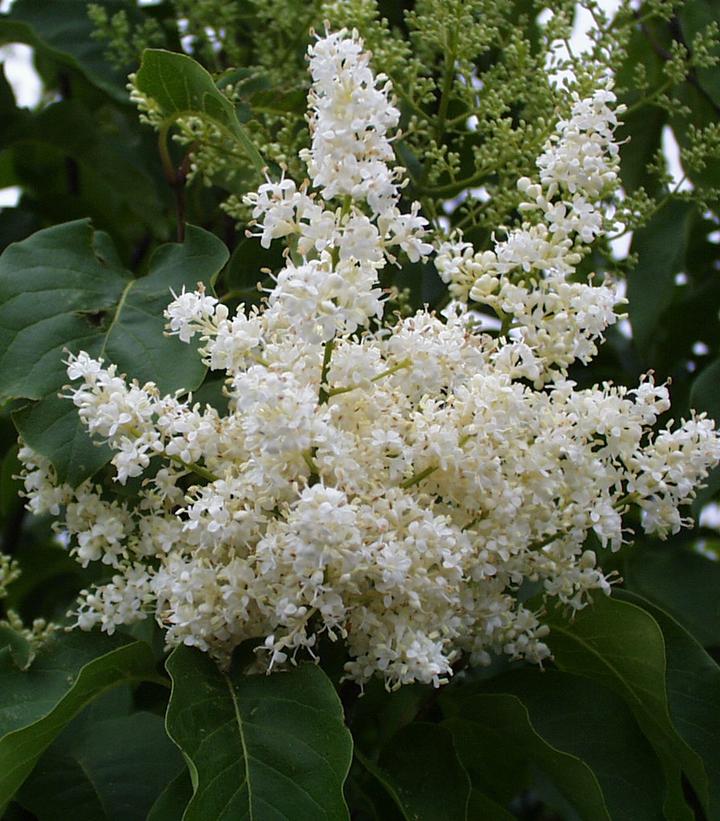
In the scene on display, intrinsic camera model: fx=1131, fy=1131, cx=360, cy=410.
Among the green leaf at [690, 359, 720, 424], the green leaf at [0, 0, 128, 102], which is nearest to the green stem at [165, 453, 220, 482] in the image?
the green leaf at [690, 359, 720, 424]

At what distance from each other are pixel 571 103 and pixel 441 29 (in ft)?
0.94

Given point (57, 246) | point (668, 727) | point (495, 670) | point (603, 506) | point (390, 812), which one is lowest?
point (495, 670)

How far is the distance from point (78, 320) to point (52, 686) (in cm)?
44

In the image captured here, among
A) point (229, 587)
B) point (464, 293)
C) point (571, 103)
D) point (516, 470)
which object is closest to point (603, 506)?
point (516, 470)

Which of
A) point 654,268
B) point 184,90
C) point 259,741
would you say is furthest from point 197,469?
point 654,268

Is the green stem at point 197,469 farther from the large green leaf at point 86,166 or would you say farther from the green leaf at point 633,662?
the large green leaf at point 86,166

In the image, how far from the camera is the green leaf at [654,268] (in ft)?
6.39

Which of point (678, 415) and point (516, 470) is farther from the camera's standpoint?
point (678, 415)

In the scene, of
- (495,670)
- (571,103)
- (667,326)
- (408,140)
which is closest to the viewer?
(571,103)

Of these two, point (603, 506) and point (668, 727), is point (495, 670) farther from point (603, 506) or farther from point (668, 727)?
point (603, 506)

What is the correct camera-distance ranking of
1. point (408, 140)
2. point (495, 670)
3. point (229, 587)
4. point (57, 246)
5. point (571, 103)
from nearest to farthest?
point (229, 587) < point (571, 103) < point (57, 246) < point (408, 140) < point (495, 670)

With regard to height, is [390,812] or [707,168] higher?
[707,168]

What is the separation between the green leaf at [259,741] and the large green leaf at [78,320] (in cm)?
28

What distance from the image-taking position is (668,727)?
1.34 metres
